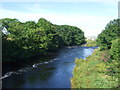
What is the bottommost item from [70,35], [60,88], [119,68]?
[60,88]

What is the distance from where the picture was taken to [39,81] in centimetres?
3534

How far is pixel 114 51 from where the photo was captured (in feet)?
145

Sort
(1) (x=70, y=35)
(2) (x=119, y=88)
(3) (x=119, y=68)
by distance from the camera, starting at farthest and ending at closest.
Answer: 1. (1) (x=70, y=35)
2. (3) (x=119, y=68)
3. (2) (x=119, y=88)

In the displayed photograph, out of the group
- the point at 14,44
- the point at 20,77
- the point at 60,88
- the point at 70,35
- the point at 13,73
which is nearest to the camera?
the point at 60,88

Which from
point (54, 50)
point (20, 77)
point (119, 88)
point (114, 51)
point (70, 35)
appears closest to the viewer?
point (119, 88)

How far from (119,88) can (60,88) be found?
11.2 meters

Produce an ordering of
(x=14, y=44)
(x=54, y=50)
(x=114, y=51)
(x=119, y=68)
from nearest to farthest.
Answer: (x=119, y=68)
(x=114, y=51)
(x=14, y=44)
(x=54, y=50)

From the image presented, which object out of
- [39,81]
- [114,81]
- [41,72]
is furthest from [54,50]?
[114,81]

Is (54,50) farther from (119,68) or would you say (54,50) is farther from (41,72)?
(119,68)

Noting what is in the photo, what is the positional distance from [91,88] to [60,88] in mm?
6527

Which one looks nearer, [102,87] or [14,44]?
[102,87]

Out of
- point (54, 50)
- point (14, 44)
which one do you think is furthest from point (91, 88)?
point (54, 50)

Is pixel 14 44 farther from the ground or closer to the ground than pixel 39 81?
farther from the ground

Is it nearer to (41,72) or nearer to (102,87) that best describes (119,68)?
(102,87)
